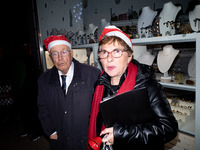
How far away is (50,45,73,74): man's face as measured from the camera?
66.6 inches

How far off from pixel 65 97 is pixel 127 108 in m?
0.92

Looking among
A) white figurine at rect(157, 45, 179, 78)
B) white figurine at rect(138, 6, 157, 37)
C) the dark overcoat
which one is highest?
white figurine at rect(138, 6, 157, 37)

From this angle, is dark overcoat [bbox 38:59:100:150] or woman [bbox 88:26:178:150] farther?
dark overcoat [bbox 38:59:100:150]

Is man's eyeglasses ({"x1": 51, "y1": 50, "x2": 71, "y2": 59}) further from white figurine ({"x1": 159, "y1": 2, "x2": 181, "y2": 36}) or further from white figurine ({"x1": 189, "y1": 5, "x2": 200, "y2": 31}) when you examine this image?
white figurine ({"x1": 189, "y1": 5, "x2": 200, "y2": 31})

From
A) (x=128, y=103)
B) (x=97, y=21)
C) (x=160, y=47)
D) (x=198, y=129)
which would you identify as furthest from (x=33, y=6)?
(x=198, y=129)

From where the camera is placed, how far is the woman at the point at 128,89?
922 mm

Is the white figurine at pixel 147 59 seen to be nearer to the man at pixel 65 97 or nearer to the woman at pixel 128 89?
the man at pixel 65 97

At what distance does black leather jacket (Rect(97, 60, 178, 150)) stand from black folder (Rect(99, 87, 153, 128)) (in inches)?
1.6

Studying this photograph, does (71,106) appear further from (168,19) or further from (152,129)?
(168,19)

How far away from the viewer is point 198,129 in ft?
4.56

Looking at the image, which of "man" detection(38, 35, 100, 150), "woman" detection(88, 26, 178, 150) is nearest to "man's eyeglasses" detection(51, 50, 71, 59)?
"man" detection(38, 35, 100, 150)

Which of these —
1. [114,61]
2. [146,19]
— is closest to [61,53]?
[114,61]

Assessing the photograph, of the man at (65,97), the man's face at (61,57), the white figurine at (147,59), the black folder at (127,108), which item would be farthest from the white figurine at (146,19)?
the black folder at (127,108)

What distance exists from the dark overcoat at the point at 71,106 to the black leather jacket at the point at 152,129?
68 centimetres
